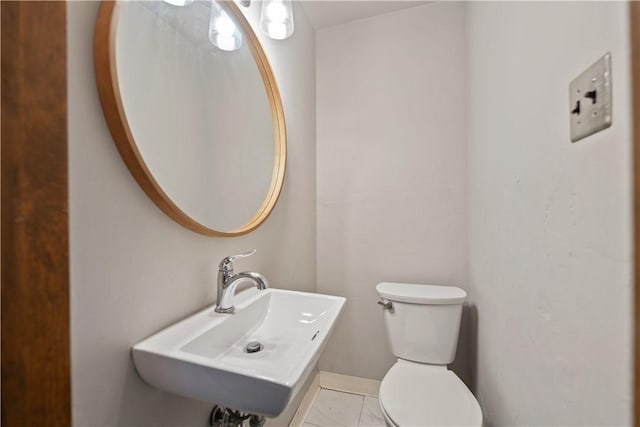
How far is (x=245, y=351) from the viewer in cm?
79

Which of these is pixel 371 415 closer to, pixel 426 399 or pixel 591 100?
pixel 426 399

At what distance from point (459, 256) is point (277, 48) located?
153 cm

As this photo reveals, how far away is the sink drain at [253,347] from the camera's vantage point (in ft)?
2.61

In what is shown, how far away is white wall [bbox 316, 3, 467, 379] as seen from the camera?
1520 mm

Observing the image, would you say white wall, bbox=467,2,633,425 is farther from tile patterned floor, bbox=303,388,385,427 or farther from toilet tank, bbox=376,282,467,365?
tile patterned floor, bbox=303,388,385,427

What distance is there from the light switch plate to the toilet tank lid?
956 millimetres

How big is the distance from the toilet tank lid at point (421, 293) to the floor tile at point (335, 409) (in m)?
0.74

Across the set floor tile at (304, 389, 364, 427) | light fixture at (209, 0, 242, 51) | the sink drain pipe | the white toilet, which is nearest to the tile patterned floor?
floor tile at (304, 389, 364, 427)

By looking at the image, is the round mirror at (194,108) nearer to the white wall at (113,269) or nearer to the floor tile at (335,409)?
the white wall at (113,269)

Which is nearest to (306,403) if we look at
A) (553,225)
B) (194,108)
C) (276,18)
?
(553,225)

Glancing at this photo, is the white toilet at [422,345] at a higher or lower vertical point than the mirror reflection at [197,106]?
lower

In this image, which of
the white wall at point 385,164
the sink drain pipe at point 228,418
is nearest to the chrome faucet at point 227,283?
the sink drain pipe at point 228,418

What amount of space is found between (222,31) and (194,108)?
1.12ft

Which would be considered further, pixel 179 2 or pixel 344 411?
pixel 344 411
